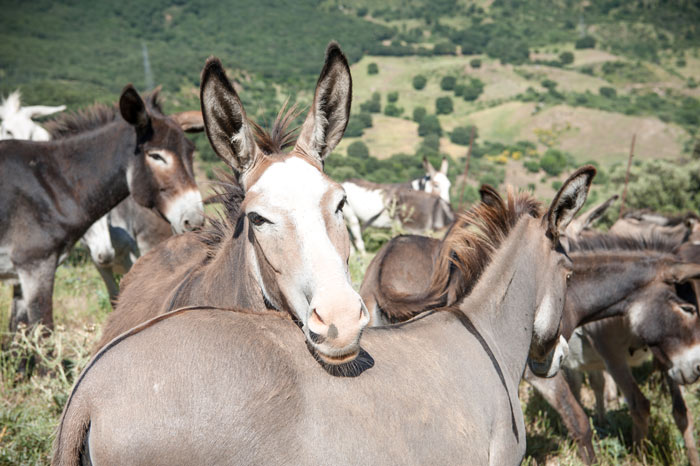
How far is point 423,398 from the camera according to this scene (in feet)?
6.38

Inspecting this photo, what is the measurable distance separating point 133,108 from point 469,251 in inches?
118

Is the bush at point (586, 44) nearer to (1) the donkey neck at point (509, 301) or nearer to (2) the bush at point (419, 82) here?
(2) the bush at point (419, 82)

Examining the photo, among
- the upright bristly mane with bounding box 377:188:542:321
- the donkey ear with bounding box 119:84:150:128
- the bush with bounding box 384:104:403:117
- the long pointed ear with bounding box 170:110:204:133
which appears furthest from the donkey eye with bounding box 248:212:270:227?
→ the bush with bounding box 384:104:403:117

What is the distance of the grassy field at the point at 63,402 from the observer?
11.7 feet

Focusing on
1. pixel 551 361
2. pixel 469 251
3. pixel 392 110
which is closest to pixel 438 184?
pixel 551 361

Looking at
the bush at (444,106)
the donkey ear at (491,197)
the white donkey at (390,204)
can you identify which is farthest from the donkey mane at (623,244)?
the bush at (444,106)

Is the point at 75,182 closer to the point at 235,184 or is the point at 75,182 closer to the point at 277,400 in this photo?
the point at 235,184

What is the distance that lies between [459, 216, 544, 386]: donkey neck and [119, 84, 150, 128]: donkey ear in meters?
3.02

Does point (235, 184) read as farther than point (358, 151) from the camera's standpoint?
No

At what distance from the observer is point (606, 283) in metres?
4.40

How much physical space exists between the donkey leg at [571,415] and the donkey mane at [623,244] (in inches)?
46.9

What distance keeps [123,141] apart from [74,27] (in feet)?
369

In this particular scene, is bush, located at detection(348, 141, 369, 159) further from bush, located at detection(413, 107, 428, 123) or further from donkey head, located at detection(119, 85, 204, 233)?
donkey head, located at detection(119, 85, 204, 233)

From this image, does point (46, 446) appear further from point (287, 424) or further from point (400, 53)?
point (400, 53)
